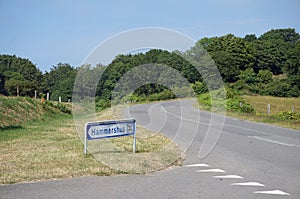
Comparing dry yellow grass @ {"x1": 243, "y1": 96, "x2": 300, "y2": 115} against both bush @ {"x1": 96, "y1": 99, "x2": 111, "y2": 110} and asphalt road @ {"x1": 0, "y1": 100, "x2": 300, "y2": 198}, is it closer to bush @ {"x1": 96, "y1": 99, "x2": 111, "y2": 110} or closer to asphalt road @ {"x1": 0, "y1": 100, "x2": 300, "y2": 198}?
bush @ {"x1": 96, "y1": 99, "x2": 111, "y2": 110}

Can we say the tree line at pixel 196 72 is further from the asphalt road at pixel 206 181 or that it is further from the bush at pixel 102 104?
the asphalt road at pixel 206 181

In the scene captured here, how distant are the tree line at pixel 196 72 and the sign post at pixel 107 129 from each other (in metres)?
3.06

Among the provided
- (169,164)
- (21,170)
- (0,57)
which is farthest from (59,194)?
(0,57)

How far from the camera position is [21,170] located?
7.57m

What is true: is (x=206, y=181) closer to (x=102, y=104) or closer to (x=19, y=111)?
(x=102, y=104)

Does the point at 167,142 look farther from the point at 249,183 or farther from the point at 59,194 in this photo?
the point at 59,194

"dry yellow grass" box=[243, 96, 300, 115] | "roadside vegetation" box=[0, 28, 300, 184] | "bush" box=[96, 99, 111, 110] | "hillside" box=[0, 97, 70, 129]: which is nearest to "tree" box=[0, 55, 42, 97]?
"roadside vegetation" box=[0, 28, 300, 184]

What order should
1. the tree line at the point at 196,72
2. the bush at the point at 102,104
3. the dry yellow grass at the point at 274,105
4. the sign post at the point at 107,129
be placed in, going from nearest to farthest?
1. the sign post at the point at 107,129
2. the tree line at the point at 196,72
3. the bush at the point at 102,104
4. the dry yellow grass at the point at 274,105

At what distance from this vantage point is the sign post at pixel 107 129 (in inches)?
351

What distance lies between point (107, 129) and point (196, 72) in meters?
7.04

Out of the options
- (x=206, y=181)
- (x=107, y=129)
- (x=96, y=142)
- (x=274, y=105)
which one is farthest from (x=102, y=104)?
(x=274, y=105)

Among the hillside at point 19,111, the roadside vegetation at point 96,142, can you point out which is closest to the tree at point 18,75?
the roadside vegetation at point 96,142

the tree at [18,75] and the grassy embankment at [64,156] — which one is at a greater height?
the tree at [18,75]

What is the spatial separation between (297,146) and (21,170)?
9.07 m
